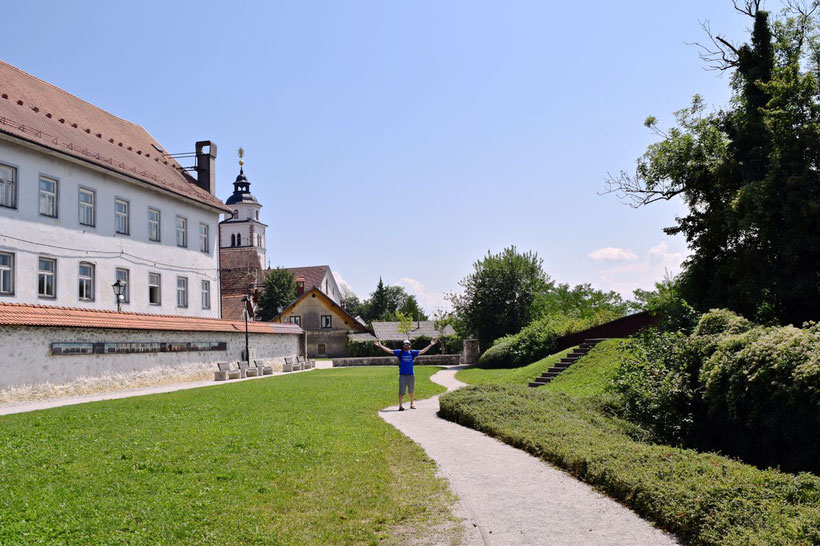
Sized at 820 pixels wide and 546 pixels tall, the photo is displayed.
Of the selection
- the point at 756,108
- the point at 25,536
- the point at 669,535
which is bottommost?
the point at 669,535

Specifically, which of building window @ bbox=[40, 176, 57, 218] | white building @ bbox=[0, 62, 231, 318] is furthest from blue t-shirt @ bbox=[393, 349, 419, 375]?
building window @ bbox=[40, 176, 57, 218]

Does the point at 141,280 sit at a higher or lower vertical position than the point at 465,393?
higher

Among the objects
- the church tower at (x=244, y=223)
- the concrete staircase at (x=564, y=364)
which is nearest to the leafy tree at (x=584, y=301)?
the concrete staircase at (x=564, y=364)

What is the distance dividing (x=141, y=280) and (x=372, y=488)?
27775 mm

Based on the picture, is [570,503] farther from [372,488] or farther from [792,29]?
[792,29]

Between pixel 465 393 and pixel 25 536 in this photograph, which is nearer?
pixel 25 536

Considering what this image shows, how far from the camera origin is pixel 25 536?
19.0ft

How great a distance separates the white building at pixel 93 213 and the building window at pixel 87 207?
4cm

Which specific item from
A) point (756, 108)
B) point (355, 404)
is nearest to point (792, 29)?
point (756, 108)

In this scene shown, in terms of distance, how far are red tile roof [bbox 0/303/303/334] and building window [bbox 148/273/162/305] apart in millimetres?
3165

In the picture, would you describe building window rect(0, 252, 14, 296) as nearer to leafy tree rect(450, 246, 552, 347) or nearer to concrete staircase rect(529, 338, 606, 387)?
concrete staircase rect(529, 338, 606, 387)

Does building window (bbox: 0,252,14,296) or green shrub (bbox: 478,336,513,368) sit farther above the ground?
building window (bbox: 0,252,14,296)

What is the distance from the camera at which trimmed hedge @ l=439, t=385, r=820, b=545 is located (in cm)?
556

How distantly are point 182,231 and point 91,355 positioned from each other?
14.3 meters
